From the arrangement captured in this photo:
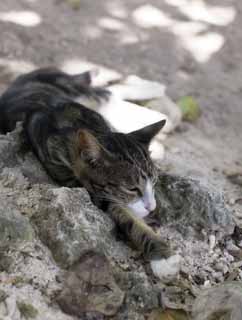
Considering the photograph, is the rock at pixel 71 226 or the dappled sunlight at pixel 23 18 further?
the dappled sunlight at pixel 23 18

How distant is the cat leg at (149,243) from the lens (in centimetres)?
246

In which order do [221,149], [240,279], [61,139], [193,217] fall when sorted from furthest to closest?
1. [221,149]
2. [61,139]
3. [193,217]
4. [240,279]

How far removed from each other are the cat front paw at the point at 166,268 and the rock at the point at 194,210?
28 cm

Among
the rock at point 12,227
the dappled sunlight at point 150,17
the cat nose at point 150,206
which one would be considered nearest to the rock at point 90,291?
the rock at point 12,227

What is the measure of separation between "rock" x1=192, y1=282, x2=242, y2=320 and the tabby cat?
275mm

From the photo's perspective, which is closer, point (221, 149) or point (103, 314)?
point (103, 314)

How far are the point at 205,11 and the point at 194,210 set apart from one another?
3.69m

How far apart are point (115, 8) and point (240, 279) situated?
388 cm

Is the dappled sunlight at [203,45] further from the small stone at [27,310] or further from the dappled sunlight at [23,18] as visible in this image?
the small stone at [27,310]

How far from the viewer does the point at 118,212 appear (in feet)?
8.95

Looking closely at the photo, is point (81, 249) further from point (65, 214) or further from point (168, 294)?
point (168, 294)

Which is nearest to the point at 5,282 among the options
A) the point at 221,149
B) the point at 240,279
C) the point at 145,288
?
the point at 145,288

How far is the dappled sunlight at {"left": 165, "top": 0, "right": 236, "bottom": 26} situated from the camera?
594cm

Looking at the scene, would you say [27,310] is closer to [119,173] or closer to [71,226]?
[71,226]
